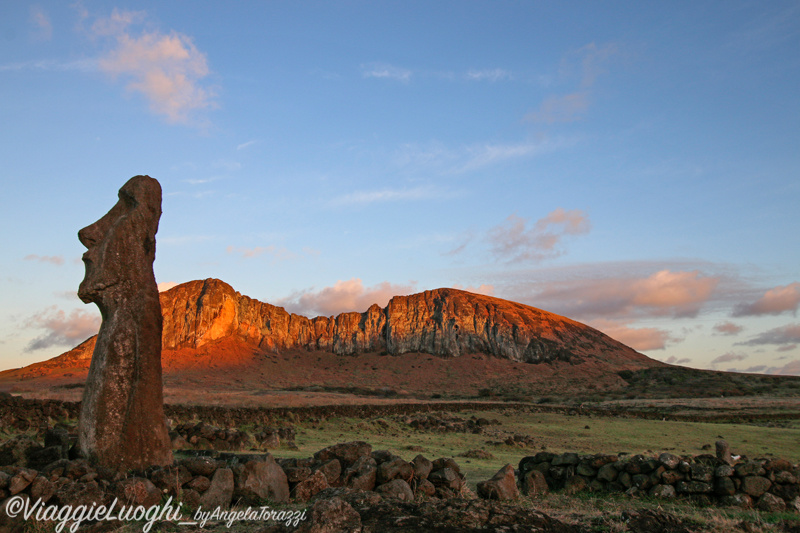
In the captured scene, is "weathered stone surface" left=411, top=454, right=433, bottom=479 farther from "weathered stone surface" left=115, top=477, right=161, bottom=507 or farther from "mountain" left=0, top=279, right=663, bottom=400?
"mountain" left=0, top=279, right=663, bottom=400

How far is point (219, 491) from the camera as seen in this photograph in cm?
842

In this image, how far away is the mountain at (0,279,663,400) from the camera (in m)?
94.3

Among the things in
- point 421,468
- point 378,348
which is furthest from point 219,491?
point 378,348

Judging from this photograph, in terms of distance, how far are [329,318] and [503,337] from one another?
4429 cm

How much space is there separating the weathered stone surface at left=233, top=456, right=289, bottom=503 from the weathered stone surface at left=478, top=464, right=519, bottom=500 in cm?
362

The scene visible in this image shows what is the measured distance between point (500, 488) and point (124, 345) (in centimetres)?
766

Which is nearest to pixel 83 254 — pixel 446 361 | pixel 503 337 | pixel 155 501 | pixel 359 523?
pixel 155 501

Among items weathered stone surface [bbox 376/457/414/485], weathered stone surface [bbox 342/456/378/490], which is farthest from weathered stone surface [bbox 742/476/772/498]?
weathered stone surface [bbox 342/456/378/490]

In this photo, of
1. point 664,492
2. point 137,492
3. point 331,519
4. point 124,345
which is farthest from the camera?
point 664,492

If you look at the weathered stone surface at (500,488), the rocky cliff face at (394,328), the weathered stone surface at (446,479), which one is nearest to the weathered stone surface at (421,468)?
the weathered stone surface at (446,479)

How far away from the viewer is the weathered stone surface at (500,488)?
9562mm

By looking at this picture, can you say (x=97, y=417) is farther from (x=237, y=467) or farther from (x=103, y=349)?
(x=237, y=467)

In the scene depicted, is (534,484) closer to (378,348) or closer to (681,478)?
(681,478)

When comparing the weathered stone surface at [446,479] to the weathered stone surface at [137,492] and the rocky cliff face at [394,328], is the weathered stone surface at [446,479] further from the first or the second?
the rocky cliff face at [394,328]
